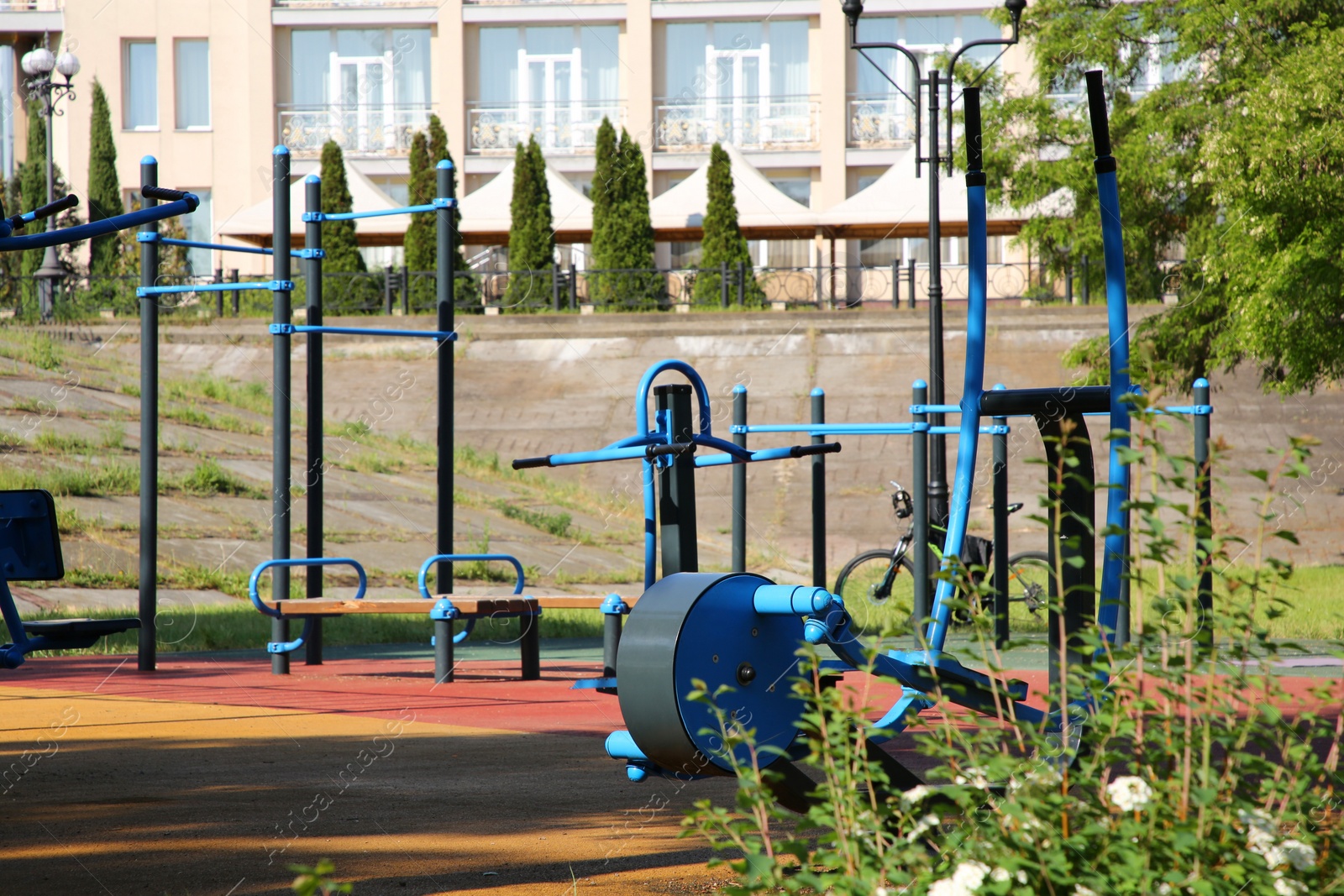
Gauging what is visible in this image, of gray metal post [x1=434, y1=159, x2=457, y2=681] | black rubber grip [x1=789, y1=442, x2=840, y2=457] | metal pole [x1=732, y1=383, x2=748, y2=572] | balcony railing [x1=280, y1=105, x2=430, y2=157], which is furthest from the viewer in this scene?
balcony railing [x1=280, y1=105, x2=430, y2=157]

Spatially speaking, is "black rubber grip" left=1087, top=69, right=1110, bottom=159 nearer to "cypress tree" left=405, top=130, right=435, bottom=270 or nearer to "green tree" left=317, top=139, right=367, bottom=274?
"cypress tree" left=405, top=130, right=435, bottom=270

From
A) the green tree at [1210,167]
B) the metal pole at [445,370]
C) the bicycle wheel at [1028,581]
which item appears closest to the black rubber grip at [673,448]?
the metal pole at [445,370]

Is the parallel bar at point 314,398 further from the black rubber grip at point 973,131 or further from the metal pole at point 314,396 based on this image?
the black rubber grip at point 973,131

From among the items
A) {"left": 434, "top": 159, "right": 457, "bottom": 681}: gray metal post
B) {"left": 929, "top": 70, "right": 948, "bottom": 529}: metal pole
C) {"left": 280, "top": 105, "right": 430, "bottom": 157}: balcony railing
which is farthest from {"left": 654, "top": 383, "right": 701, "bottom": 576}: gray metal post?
{"left": 280, "top": 105, "right": 430, "bottom": 157}: balcony railing

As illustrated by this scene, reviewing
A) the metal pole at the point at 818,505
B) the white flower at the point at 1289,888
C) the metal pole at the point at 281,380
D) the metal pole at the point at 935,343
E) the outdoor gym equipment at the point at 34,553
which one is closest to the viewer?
the white flower at the point at 1289,888

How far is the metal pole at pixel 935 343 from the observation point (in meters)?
11.3

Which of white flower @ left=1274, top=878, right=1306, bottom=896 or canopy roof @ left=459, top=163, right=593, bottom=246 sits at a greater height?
canopy roof @ left=459, top=163, right=593, bottom=246

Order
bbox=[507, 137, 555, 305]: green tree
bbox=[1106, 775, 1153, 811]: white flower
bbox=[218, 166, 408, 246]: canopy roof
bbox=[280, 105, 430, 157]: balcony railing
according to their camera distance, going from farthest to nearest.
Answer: bbox=[280, 105, 430, 157]: balcony railing, bbox=[507, 137, 555, 305]: green tree, bbox=[218, 166, 408, 246]: canopy roof, bbox=[1106, 775, 1153, 811]: white flower

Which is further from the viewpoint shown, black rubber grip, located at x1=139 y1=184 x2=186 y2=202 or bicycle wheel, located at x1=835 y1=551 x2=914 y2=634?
bicycle wheel, located at x1=835 y1=551 x2=914 y2=634

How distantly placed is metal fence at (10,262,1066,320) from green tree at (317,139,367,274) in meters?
0.35

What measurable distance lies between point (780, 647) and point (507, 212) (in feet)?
83.0

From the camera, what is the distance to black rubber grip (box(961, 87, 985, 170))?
3547 millimetres

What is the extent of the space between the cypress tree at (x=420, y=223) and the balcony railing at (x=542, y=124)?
559 centimetres

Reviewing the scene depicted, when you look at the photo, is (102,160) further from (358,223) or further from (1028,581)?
(1028,581)
